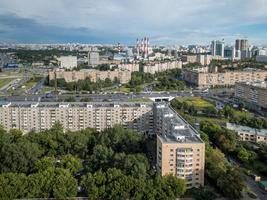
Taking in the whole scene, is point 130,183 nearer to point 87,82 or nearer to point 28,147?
point 28,147

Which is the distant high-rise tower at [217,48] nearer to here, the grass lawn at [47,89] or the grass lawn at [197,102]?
the grass lawn at [197,102]

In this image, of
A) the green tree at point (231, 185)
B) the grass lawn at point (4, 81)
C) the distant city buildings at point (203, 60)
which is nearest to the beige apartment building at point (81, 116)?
the green tree at point (231, 185)

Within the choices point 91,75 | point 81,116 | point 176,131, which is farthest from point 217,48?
point 176,131

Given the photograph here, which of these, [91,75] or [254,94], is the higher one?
[91,75]

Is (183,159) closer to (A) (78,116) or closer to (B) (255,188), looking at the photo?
(B) (255,188)

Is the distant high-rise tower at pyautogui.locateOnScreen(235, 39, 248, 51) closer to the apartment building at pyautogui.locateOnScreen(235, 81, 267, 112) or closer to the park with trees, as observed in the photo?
the apartment building at pyautogui.locateOnScreen(235, 81, 267, 112)

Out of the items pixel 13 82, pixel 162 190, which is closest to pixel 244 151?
pixel 162 190

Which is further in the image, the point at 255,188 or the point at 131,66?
the point at 131,66
